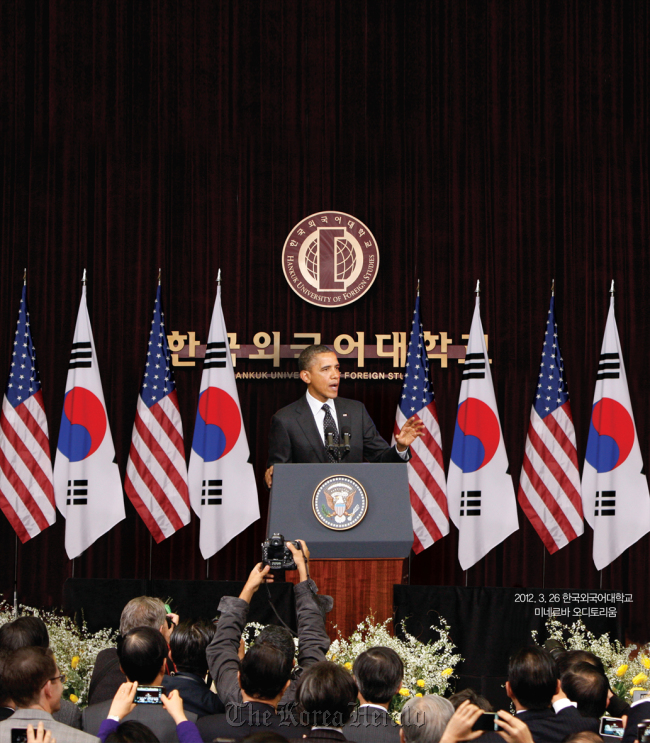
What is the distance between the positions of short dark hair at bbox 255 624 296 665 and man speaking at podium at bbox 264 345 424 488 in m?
3.05

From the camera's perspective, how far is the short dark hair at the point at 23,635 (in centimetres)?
382

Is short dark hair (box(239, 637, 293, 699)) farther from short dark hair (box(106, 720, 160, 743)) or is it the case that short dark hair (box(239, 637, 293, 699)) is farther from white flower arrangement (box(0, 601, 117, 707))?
white flower arrangement (box(0, 601, 117, 707))

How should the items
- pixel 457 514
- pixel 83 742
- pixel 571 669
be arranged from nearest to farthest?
pixel 83 742, pixel 571 669, pixel 457 514

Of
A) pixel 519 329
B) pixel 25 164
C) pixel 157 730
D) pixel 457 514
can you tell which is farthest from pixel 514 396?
pixel 157 730

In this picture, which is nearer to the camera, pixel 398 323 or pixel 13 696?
pixel 13 696

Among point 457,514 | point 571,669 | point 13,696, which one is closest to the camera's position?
point 13,696

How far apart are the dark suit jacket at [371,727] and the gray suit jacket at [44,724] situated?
848mm

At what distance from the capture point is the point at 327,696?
2961 mm

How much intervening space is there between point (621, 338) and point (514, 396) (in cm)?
109

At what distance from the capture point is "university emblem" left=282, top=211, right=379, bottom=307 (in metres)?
8.83

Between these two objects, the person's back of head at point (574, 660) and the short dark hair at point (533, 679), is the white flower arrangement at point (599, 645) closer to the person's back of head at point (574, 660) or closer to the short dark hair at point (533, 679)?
the person's back of head at point (574, 660)

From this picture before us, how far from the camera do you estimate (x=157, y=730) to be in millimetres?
3084

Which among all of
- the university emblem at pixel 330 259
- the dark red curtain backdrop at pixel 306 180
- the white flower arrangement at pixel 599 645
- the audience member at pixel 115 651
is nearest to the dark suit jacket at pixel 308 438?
the white flower arrangement at pixel 599 645

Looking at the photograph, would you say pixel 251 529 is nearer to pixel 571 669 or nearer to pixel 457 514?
pixel 457 514
